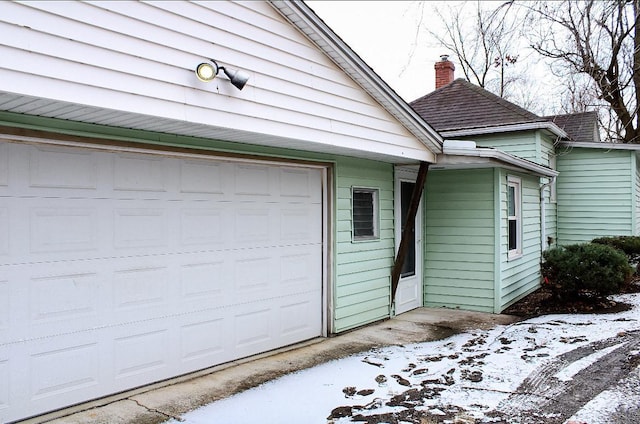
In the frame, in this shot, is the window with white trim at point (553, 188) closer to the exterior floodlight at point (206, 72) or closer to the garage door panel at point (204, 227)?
the garage door panel at point (204, 227)

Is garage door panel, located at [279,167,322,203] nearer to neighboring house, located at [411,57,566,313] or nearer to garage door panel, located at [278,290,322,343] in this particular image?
garage door panel, located at [278,290,322,343]

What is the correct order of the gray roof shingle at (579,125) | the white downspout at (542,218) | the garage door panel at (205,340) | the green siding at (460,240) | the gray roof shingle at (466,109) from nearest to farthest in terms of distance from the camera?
the garage door panel at (205,340)
the green siding at (460,240)
the white downspout at (542,218)
the gray roof shingle at (466,109)
the gray roof shingle at (579,125)

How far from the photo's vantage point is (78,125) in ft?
13.5

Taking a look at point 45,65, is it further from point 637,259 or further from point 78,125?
point 637,259

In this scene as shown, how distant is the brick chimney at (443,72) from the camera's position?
1495cm

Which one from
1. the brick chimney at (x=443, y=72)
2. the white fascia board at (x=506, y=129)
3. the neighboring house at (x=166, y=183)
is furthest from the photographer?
the brick chimney at (x=443, y=72)

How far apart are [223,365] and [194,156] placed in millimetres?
2205

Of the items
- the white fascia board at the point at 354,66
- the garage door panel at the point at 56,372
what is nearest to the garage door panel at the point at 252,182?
the white fascia board at the point at 354,66

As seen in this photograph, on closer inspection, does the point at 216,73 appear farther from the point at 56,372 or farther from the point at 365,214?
the point at 365,214

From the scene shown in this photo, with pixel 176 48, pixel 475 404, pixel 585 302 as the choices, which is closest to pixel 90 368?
pixel 176 48

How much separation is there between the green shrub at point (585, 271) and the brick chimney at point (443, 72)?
7617 mm

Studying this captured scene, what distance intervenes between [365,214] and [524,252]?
13.6ft

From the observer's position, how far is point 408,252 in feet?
28.4

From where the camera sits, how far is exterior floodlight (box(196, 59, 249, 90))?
159 inches
